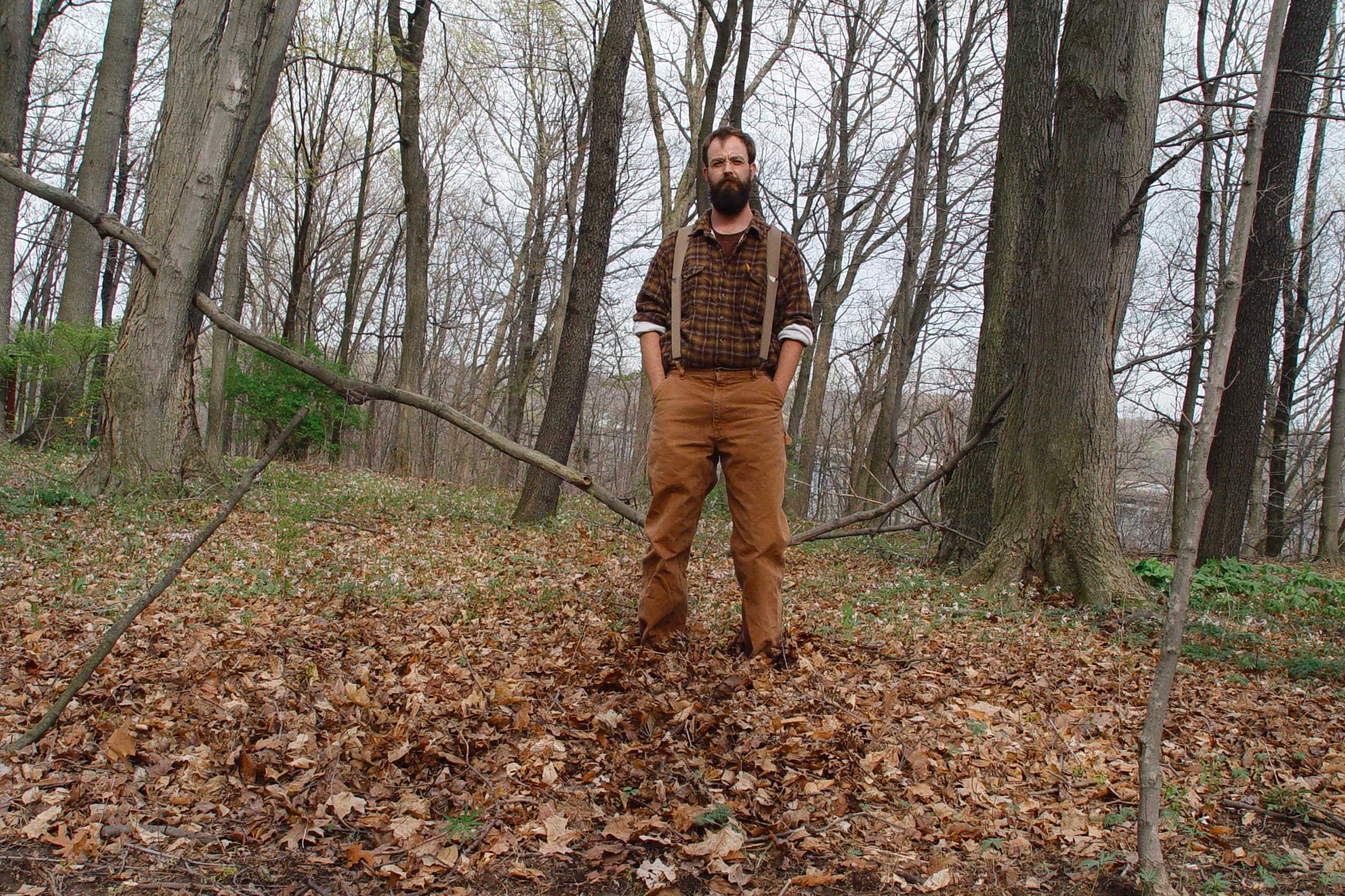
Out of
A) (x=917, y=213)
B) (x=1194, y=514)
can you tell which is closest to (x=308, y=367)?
(x=1194, y=514)

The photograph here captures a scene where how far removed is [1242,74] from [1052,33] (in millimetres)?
3714

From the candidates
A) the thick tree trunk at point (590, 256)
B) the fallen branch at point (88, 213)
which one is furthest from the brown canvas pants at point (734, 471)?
the fallen branch at point (88, 213)

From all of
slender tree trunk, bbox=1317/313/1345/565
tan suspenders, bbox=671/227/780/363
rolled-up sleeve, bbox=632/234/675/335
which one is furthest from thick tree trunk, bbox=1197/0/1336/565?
rolled-up sleeve, bbox=632/234/675/335

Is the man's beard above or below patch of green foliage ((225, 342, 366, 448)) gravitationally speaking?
above

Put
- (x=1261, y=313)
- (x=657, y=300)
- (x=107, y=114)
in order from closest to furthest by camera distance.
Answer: (x=657, y=300) < (x=1261, y=313) < (x=107, y=114)

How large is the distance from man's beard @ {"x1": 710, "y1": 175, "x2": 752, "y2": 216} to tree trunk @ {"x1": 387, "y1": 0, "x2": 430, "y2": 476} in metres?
11.3

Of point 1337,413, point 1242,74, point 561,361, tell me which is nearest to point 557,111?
point 561,361

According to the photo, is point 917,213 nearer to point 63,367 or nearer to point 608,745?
point 608,745

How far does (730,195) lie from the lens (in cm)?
421

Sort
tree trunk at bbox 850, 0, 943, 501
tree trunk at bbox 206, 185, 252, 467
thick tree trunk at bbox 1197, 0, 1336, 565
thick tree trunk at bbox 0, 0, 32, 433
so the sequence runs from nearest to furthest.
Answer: thick tree trunk at bbox 1197, 0, 1336, 565 → thick tree trunk at bbox 0, 0, 32, 433 → tree trunk at bbox 850, 0, 943, 501 → tree trunk at bbox 206, 185, 252, 467

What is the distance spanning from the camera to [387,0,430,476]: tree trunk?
14609 mm

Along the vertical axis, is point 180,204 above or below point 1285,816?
above

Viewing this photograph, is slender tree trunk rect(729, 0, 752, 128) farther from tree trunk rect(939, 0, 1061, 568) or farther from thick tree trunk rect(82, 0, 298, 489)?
thick tree trunk rect(82, 0, 298, 489)

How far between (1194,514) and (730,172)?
8.72 ft
